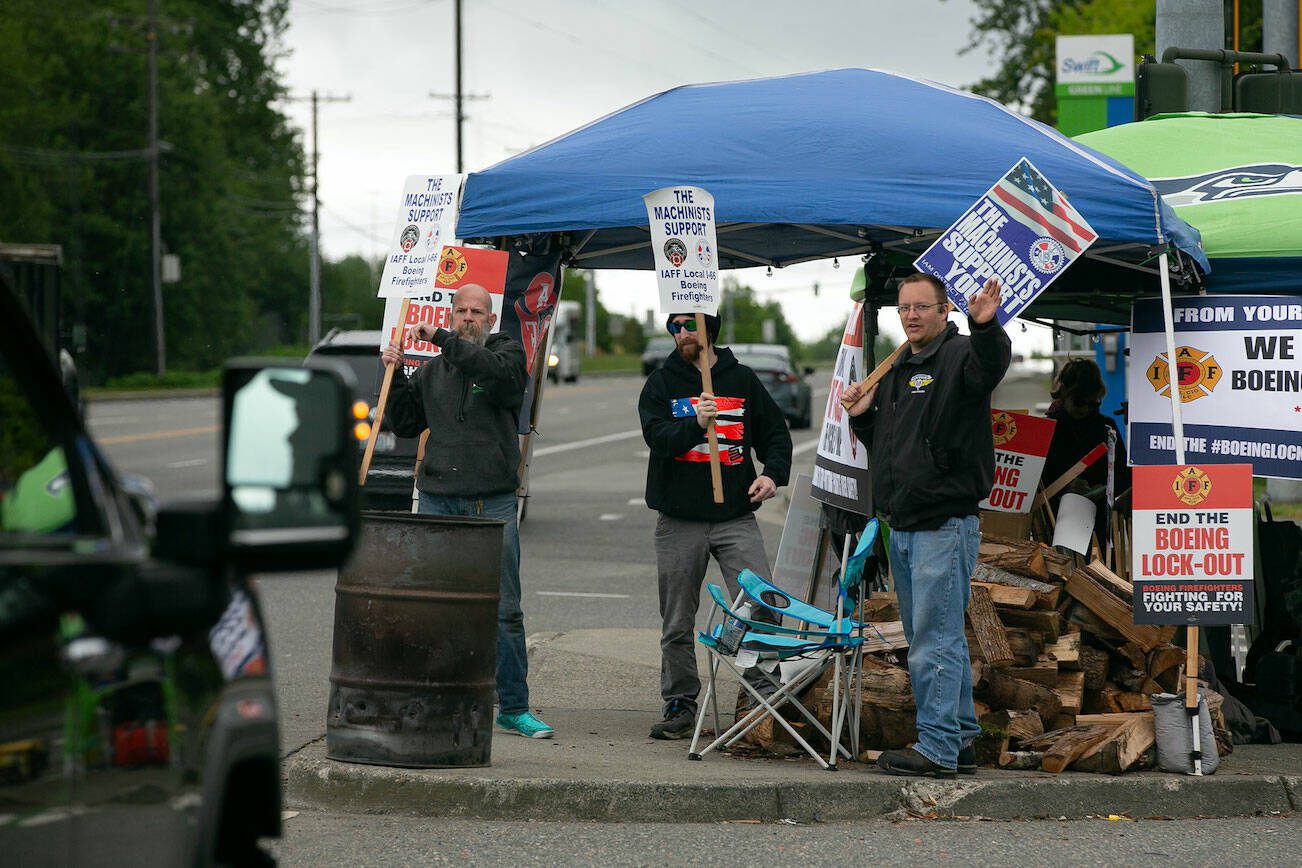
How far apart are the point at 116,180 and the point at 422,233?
58.0 m

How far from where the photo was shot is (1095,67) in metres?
23.5

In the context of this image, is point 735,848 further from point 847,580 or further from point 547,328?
point 547,328

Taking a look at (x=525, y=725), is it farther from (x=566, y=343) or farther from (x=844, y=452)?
(x=566, y=343)

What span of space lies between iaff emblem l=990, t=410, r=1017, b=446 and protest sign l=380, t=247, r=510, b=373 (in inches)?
103

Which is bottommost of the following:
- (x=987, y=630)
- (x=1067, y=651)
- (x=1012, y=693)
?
(x=1012, y=693)

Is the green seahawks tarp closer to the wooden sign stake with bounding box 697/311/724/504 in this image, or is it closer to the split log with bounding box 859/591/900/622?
the split log with bounding box 859/591/900/622

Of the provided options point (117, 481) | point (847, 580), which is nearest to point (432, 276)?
point (847, 580)

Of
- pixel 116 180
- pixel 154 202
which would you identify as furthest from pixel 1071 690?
pixel 116 180

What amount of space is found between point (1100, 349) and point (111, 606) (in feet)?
63.3

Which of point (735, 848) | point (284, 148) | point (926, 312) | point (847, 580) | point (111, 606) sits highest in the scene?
point (284, 148)

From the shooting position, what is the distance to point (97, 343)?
201ft

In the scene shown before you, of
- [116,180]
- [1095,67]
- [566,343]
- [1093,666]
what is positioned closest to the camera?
[1093,666]

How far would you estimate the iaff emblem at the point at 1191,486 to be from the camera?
7258 millimetres

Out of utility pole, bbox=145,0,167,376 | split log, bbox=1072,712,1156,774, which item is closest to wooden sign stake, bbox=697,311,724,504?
split log, bbox=1072,712,1156,774
